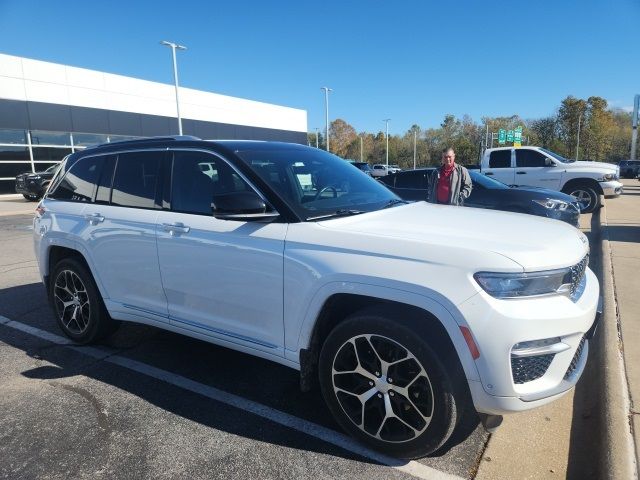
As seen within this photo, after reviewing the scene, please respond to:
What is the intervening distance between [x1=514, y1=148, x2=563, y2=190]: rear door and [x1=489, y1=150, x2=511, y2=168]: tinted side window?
25 centimetres

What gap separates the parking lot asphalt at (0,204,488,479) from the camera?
2.65 m

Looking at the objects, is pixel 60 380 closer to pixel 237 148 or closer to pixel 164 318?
pixel 164 318

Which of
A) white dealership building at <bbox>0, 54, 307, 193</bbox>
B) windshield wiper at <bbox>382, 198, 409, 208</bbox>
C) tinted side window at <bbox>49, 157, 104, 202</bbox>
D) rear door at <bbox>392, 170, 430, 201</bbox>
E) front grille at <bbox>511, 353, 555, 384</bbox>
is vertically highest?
white dealership building at <bbox>0, 54, 307, 193</bbox>

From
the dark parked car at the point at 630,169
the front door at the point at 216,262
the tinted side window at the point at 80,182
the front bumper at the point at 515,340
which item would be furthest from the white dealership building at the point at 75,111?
A: the dark parked car at the point at 630,169

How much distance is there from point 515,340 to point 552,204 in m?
7.21

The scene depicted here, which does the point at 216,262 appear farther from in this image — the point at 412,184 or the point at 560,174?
the point at 560,174

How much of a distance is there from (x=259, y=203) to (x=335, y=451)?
1582 mm

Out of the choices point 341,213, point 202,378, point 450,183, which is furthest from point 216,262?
point 450,183

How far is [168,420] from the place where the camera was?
3.14 m

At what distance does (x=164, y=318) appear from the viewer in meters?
3.65

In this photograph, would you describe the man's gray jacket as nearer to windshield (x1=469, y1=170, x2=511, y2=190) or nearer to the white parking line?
windshield (x1=469, y1=170, x2=511, y2=190)

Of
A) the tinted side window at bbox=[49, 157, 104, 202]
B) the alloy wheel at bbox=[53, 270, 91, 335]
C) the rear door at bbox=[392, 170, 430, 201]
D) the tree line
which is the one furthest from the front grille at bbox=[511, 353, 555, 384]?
the tree line

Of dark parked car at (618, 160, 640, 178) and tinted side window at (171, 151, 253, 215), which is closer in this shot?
tinted side window at (171, 151, 253, 215)

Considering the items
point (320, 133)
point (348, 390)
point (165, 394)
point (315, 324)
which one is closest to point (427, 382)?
point (348, 390)
